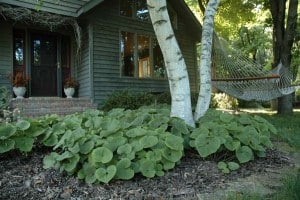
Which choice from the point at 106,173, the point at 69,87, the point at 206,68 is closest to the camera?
the point at 106,173

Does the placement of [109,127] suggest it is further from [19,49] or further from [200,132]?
[19,49]

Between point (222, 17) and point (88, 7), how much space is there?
6.42 meters

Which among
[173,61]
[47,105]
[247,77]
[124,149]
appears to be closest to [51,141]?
[124,149]

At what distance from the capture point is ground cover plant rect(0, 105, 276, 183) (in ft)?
8.05

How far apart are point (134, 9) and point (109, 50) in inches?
70.2

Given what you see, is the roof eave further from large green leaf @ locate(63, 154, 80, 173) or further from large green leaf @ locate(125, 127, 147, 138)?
large green leaf @ locate(63, 154, 80, 173)

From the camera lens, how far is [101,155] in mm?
2404

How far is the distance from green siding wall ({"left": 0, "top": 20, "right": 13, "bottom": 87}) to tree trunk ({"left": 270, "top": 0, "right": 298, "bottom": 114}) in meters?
7.59

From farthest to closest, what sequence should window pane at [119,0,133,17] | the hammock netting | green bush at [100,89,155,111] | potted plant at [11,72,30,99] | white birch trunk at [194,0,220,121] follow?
window pane at [119,0,133,17] < green bush at [100,89,155,111] < potted plant at [11,72,30,99] < the hammock netting < white birch trunk at [194,0,220,121]

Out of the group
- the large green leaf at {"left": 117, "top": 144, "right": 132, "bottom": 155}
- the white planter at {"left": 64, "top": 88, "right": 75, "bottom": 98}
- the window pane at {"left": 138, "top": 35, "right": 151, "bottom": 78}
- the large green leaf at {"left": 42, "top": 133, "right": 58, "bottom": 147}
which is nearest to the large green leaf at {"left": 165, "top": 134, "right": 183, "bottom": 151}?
the large green leaf at {"left": 117, "top": 144, "right": 132, "bottom": 155}

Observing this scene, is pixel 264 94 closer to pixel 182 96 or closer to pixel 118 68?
pixel 118 68

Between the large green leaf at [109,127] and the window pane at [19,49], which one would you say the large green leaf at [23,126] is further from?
the window pane at [19,49]

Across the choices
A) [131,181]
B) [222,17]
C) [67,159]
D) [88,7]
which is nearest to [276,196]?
[131,181]

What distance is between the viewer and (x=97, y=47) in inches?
341
